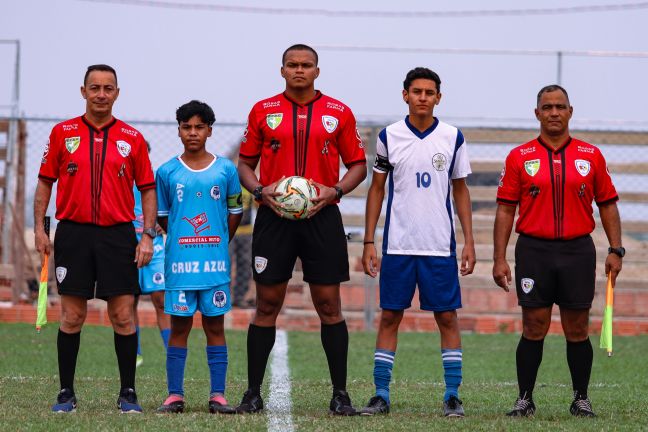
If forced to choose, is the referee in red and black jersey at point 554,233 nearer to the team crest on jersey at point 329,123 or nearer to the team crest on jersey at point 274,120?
the team crest on jersey at point 329,123

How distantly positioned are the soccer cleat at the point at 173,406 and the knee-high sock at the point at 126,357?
246 millimetres

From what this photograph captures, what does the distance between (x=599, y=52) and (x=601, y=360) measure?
4741 mm

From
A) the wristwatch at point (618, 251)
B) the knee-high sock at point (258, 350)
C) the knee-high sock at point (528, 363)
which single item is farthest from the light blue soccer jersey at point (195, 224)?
the wristwatch at point (618, 251)

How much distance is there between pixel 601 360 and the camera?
466 inches

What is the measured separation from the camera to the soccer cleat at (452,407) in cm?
714

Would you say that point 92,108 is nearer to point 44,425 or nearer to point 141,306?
point 44,425

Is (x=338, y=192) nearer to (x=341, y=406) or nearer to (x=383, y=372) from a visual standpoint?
(x=383, y=372)

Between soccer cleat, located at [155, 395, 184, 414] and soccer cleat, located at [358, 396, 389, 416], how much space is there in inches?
42.6

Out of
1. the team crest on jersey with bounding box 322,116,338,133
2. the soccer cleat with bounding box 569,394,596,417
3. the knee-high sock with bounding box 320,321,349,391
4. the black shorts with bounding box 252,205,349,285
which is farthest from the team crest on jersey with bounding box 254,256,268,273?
the soccer cleat with bounding box 569,394,596,417

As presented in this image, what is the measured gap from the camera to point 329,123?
719 cm

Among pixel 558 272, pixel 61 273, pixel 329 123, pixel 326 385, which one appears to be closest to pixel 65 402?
pixel 61 273

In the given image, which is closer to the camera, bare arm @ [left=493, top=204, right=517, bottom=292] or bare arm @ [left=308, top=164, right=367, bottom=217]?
bare arm @ [left=308, top=164, right=367, bottom=217]

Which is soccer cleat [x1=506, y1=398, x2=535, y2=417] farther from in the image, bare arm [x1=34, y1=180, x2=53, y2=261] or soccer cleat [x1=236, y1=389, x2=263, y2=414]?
bare arm [x1=34, y1=180, x2=53, y2=261]

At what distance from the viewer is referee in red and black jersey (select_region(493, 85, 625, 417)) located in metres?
7.22
